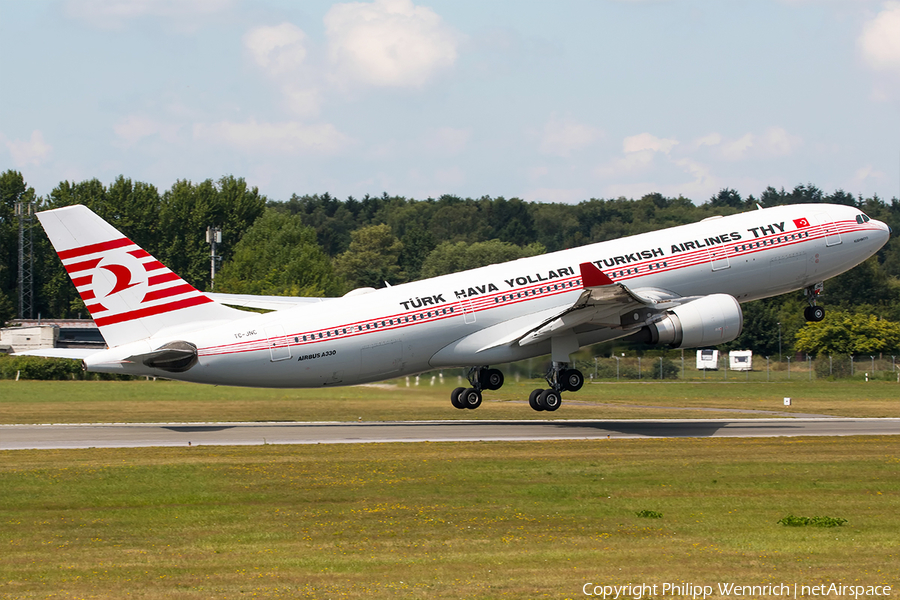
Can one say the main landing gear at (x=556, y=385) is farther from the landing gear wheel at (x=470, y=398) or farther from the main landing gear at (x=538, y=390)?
the landing gear wheel at (x=470, y=398)

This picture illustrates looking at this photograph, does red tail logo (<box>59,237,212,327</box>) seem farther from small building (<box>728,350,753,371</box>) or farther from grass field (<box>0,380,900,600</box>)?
small building (<box>728,350,753,371</box>)

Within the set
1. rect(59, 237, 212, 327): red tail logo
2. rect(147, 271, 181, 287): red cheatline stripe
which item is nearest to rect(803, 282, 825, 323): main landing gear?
rect(59, 237, 212, 327): red tail logo

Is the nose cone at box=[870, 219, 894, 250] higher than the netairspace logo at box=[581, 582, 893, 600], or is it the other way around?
the nose cone at box=[870, 219, 894, 250]

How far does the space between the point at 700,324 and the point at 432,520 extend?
68.4 ft

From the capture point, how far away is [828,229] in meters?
44.9

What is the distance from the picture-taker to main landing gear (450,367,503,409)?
43781 millimetres

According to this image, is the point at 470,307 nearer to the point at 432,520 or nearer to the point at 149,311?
the point at 149,311

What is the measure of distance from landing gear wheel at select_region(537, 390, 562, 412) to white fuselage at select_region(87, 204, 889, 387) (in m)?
1.79

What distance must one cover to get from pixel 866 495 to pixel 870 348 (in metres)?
75.1

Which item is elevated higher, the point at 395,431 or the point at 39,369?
the point at 39,369

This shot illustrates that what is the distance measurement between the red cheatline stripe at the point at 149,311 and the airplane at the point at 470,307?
40 millimetres

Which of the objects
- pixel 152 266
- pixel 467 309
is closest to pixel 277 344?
pixel 152 266

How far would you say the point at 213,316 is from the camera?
125ft

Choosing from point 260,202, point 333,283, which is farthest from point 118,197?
point 333,283
